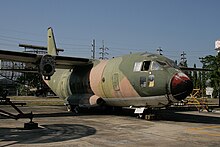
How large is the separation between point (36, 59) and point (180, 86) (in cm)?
1035

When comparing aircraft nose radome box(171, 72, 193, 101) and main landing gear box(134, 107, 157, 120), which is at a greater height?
aircraft nose radome box(171, 72, 193, 101)

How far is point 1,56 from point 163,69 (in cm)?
1097

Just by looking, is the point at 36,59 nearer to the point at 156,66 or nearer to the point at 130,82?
the point at 130,82

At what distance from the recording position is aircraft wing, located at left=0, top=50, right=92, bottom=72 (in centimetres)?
1877

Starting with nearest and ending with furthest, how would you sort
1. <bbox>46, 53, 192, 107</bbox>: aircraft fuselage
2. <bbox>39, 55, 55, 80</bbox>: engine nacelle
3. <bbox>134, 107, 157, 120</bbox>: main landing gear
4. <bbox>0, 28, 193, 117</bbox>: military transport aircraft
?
<bbox>46, 53, 192, 107</bbox>: aircraft fuselage → <bbox>0, 28, 193, 117</bbox>: military transport aircraft → <bbox>134, 107, 157, 120</bbox>: main landing gear → <bbox>39, 55, 55, 80</bbox>: engine nacelle

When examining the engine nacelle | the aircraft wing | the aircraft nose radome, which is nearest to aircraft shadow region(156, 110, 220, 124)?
the aircraft nose radome

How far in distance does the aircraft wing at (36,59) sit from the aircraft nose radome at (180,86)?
8.71 meters

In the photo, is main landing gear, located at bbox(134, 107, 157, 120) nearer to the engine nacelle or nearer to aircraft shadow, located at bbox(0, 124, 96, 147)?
aircraft shadow, located at bbox(0, 124, 96, 147)

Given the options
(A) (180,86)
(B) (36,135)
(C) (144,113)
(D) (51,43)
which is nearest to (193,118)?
(C) (144,113)

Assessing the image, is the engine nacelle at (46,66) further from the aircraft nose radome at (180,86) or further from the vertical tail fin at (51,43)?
the aircraft nose radome at (180,86)

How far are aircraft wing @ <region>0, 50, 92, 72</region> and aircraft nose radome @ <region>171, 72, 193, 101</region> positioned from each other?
8707 millimetres

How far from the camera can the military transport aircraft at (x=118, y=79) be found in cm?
1420

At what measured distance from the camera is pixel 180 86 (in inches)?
530

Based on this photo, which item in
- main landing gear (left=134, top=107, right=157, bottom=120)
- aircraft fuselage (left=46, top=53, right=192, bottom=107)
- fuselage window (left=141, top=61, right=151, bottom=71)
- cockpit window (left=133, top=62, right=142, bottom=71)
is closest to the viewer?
aircraft fuselage (left=46, top=53, right=192, bottom=107)
